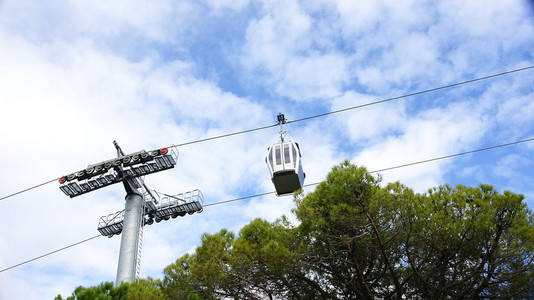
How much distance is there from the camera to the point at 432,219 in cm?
1072

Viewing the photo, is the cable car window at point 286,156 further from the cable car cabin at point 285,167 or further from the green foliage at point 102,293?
the green foliage at point 102,293

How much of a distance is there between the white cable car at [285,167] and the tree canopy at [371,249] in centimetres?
142

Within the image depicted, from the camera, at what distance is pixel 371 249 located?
11461 mm

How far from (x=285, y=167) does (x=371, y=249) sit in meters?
3.54

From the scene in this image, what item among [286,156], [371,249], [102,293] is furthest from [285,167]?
[102,293]

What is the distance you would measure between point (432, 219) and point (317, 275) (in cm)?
356

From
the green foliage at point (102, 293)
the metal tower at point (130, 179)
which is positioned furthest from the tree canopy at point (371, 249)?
the metal tower at point (130, 179)

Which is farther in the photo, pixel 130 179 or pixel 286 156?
pixel 130 179

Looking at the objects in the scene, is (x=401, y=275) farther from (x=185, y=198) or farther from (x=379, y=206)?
(x=185, y=198)

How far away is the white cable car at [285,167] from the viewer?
13125mm

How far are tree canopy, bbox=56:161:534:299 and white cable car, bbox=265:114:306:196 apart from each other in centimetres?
142

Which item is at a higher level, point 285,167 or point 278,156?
point 278,156

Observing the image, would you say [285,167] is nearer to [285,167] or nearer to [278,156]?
[285,167]

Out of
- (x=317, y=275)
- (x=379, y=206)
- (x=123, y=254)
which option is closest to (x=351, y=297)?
(x=317, y=275)
